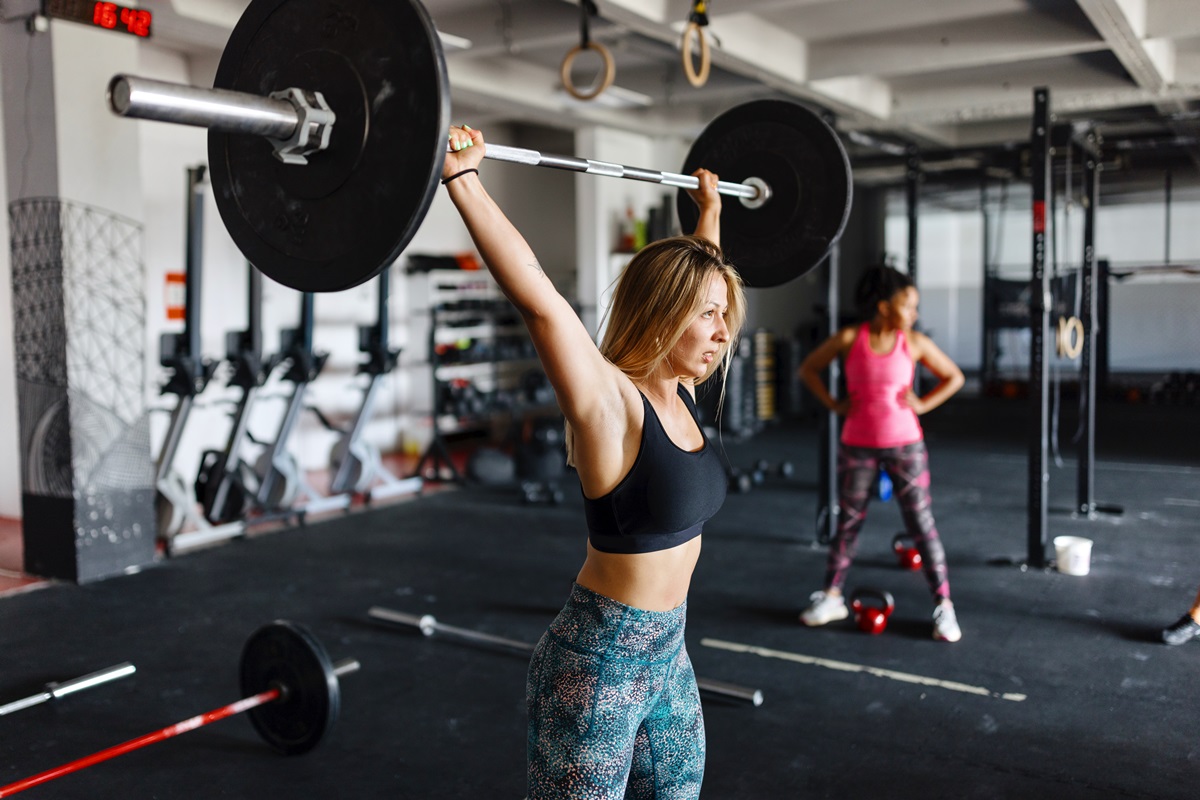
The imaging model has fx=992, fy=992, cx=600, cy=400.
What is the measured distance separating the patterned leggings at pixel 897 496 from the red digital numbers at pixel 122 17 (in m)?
3.18

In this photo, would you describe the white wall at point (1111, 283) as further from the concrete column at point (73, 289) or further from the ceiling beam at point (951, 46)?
the concrete column at point (73, 289)

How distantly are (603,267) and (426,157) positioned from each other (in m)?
6.64

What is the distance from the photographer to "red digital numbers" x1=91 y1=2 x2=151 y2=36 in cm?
383

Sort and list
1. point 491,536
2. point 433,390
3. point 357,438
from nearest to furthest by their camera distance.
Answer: point 491,536 < point 357,438 < point 433,390

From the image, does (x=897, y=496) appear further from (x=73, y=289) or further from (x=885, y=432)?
(x=73, y=289)

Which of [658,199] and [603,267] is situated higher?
[658,199]

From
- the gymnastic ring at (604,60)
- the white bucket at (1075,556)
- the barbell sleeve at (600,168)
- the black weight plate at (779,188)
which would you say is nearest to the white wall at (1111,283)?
the white bucket at (1075,556)

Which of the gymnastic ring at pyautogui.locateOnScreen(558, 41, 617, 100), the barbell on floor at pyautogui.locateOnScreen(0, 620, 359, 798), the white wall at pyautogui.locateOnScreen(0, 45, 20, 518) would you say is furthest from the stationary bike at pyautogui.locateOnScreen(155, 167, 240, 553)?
→ the barbell on floor at pyautogui.locateOnScreen(0, 620, 359, 798)

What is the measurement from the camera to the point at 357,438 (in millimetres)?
5598

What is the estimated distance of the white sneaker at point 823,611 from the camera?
11.3ft

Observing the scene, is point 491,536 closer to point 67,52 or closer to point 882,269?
point 882,269

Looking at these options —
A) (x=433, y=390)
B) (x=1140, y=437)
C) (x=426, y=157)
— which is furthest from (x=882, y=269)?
(x=1140, y=437)

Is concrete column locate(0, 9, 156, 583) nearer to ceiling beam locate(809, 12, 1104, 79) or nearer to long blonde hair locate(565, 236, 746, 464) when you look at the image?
long blonde hair locate(565, 236, 746, 464)

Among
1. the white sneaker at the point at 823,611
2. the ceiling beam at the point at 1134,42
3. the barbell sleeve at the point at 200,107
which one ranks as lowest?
the white sneaker at the point at 823,611
